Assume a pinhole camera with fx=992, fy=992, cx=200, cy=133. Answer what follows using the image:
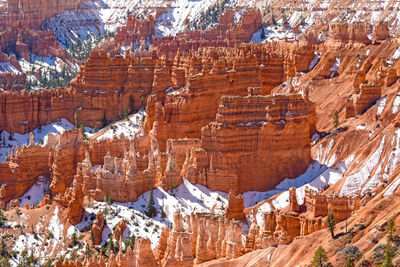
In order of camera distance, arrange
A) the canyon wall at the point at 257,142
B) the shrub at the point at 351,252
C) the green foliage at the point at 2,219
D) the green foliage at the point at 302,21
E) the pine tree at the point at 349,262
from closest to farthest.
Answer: the pine tree at the point at 349,262, the shrub at the point at 351,252, the green foliage at the point at 2,219, the canyon wall at the point at 257,142, the green foliage at the point at 302,21

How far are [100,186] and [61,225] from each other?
19.5 feet

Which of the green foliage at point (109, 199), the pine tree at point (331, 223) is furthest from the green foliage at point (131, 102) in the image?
the pine tree at point (331, 223)

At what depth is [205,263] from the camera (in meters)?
68.2

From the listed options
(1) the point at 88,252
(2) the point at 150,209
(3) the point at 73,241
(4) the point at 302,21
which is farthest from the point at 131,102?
(1) the point at 88,252

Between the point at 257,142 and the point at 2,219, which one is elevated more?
the point at 257,142

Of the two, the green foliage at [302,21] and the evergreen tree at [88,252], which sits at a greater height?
the green foliage at [302,21]

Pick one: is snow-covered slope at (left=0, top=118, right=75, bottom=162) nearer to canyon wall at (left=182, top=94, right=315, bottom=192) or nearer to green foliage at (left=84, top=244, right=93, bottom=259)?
canyon wall at (left=182, top=94, right=315, bottom=192)

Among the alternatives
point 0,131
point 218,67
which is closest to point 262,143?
point 218,67

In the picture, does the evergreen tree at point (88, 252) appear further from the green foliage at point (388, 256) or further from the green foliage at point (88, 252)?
the green foliage at point (388, 256)

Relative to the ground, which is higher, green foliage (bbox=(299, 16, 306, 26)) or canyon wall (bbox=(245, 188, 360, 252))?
green foliage (bbox=(299, 16, 306, 26))

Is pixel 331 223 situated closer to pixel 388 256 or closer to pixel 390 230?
pixel 390 230

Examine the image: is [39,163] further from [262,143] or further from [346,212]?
[346,212]

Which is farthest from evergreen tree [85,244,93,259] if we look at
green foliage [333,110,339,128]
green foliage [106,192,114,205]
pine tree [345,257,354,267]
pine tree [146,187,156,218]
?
pine tree [345,257,354,267]

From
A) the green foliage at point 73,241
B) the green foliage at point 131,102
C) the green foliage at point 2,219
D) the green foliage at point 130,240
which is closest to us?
the green foliage at point 130,240
